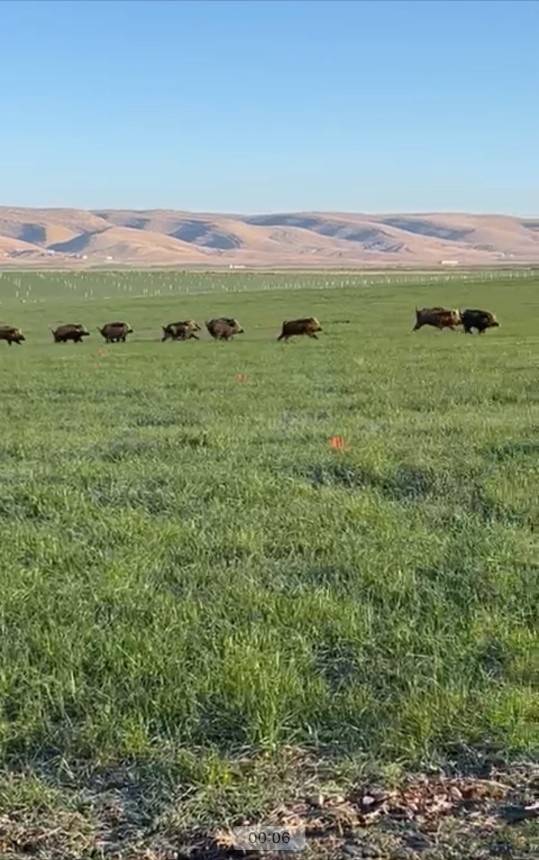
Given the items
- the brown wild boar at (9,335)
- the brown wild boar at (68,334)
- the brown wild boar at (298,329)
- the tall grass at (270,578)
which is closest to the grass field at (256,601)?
the tall grass at (270,578)

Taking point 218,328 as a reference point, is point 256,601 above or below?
below

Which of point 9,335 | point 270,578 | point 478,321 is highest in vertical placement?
point 478,321

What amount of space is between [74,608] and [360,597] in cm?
167

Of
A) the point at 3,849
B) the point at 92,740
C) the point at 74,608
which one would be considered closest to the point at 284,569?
the point at 74,608

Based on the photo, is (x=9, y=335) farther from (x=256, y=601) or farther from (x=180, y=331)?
(x=256, y=601)

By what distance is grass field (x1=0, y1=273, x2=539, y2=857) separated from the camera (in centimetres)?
443

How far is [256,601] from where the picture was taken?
6.16 metres

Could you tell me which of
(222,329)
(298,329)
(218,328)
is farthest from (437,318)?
(218,328)

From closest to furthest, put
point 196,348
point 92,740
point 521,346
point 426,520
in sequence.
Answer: point 92,740 < point 426,520 < point 521,346 < point 196,348

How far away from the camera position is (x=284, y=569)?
691 cm

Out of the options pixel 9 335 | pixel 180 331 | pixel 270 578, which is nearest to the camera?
pixel 270 578

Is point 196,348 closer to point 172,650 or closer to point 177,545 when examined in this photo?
point 177,545

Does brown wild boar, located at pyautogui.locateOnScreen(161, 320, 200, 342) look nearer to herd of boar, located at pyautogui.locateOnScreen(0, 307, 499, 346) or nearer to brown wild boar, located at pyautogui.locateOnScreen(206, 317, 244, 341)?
herd of boar, located at pyautogui.locateOnScreen(0, 307, 499, 346)

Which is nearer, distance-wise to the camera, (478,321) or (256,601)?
(256,601)
